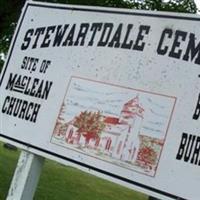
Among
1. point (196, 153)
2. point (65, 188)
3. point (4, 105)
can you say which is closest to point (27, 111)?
point (4, 105)

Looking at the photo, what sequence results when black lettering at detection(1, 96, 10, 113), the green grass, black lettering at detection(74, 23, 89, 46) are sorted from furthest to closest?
the green grass, black lettering at detection(1, 96, 10, 113), black lettering at detection(74, 23, 89, 46)

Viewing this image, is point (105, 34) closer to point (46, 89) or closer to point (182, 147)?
point (46, 89)

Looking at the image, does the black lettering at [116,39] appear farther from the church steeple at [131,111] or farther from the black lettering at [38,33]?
the black lettering at [38,33]

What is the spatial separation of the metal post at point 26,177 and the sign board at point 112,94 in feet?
0.39

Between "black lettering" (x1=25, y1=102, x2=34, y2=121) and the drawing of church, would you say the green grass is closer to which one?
"black lettering" (x1=25, y1=102, x2=34, y2=121)

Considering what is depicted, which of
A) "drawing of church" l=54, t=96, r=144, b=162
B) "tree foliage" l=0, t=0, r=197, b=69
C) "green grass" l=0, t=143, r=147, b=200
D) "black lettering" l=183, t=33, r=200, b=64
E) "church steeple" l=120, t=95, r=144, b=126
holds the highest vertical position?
"tree foliage" l=0, t=0, r=197, b=69

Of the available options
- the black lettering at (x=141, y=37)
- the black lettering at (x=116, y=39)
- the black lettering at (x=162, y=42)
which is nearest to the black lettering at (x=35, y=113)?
the black lettering at (x=116, y=39)

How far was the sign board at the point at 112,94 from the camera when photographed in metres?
4.30

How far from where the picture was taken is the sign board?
4301 mm

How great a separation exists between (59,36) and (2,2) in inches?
234

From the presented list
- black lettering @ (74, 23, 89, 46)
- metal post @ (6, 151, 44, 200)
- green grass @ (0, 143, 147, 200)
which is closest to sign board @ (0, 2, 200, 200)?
black lettering @ (74, 23, 89, 46)

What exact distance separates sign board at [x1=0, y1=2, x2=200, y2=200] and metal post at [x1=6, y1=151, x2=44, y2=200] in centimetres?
12

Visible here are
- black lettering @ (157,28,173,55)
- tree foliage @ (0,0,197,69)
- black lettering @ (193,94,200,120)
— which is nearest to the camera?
Result: black lettering @ (193,94,200,120)

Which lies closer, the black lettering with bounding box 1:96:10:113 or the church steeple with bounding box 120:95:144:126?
the church steeple with bounding box 120:95:144:126
